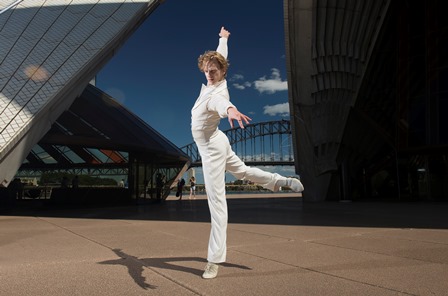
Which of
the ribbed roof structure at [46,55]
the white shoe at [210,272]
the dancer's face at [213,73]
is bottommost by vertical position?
the white shoe at [210,272]

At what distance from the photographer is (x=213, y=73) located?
3633mm

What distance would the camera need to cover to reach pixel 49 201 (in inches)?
625

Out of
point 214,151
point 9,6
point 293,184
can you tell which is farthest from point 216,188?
point 9,6

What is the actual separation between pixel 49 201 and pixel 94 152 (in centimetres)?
278

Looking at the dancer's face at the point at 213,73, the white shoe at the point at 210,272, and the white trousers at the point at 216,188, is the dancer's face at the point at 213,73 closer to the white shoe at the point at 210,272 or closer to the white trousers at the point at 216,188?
the white trousers at the point at 216,188

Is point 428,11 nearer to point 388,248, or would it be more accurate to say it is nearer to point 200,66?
point 388,248

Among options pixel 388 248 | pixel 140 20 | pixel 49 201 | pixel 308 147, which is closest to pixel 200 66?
pixel 388 248

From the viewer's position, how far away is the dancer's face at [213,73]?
3619 millimetres

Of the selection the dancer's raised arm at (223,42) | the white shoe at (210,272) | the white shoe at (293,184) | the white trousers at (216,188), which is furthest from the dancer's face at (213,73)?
the white shoe at (210,272)

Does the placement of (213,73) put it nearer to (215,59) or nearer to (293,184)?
(215,59)

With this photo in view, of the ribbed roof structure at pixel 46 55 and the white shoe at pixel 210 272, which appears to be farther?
the ribbed roof structure at pixel 46 55

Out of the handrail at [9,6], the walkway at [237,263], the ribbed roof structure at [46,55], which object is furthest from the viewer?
the handrail at [9,6]

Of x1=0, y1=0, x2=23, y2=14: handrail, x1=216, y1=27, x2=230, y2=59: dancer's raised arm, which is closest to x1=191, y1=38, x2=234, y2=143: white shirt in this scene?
x1=216, y1=27, x2=230, y2=59: dancer's raised arm

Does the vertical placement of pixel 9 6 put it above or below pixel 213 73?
above
